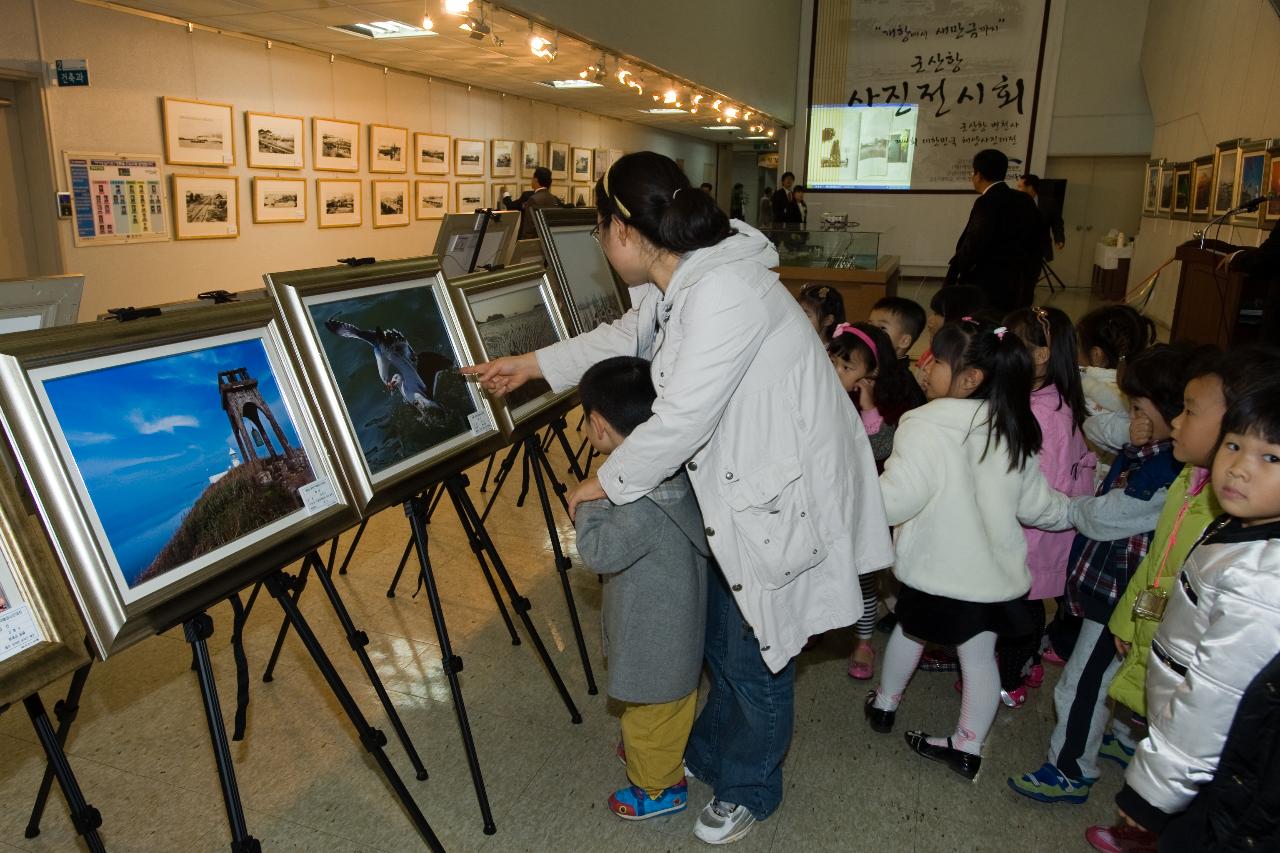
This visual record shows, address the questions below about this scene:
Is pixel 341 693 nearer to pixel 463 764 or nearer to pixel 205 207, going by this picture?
pixel 463 764

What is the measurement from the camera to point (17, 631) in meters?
1.23

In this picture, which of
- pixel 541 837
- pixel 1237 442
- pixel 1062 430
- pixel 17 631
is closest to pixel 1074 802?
pixel 1062 430

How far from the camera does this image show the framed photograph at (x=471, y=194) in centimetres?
977

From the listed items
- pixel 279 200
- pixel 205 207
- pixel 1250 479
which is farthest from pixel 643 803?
pixel 279 200

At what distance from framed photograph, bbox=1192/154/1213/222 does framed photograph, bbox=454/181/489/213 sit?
26.5 feet

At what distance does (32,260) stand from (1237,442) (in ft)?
22.2

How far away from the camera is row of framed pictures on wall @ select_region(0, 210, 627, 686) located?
127 centimetres

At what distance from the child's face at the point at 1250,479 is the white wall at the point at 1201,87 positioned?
23.6 feet

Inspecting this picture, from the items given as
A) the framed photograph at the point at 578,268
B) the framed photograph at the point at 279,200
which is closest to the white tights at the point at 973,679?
the framed photograph at the point at 578,268

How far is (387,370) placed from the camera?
199 cm

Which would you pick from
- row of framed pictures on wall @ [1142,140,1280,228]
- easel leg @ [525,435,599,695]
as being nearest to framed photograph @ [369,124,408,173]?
easel leg @ [525,435,599,695]

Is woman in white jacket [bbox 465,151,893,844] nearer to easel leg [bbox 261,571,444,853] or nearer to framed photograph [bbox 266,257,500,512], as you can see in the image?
framed photograph [bbox 266,257,500,512]

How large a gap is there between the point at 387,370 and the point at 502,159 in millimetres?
9131

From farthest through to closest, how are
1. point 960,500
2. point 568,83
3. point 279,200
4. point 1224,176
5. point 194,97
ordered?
1. point 568,83
2. point 1224,176
3. point 279,200
4. point 194,97
5. point 960,500
